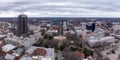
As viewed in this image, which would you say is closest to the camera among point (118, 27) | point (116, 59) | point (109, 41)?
point (116, 59)

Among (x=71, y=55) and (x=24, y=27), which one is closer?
(x=71, y=55)

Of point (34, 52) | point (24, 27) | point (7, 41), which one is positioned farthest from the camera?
point (24, 27)

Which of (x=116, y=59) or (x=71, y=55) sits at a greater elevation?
(x=71, y=55)

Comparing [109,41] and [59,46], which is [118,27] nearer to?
[109,41]

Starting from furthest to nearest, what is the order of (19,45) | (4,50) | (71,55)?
(19,45), (4,50), (71,55)

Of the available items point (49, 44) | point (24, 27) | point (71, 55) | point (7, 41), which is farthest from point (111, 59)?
point (24, 27)

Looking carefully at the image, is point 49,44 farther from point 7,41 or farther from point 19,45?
point 7,41

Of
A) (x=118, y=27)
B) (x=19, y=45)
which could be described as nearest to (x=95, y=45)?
Result: (x=19, y=45)

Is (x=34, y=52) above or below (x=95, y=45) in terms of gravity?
above

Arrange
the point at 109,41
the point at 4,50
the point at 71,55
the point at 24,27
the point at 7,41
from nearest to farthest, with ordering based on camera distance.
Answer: the point at 71,55 → the point at 4,50 → the point at 7,41 → the point at 109,41 → the point at 24,27
